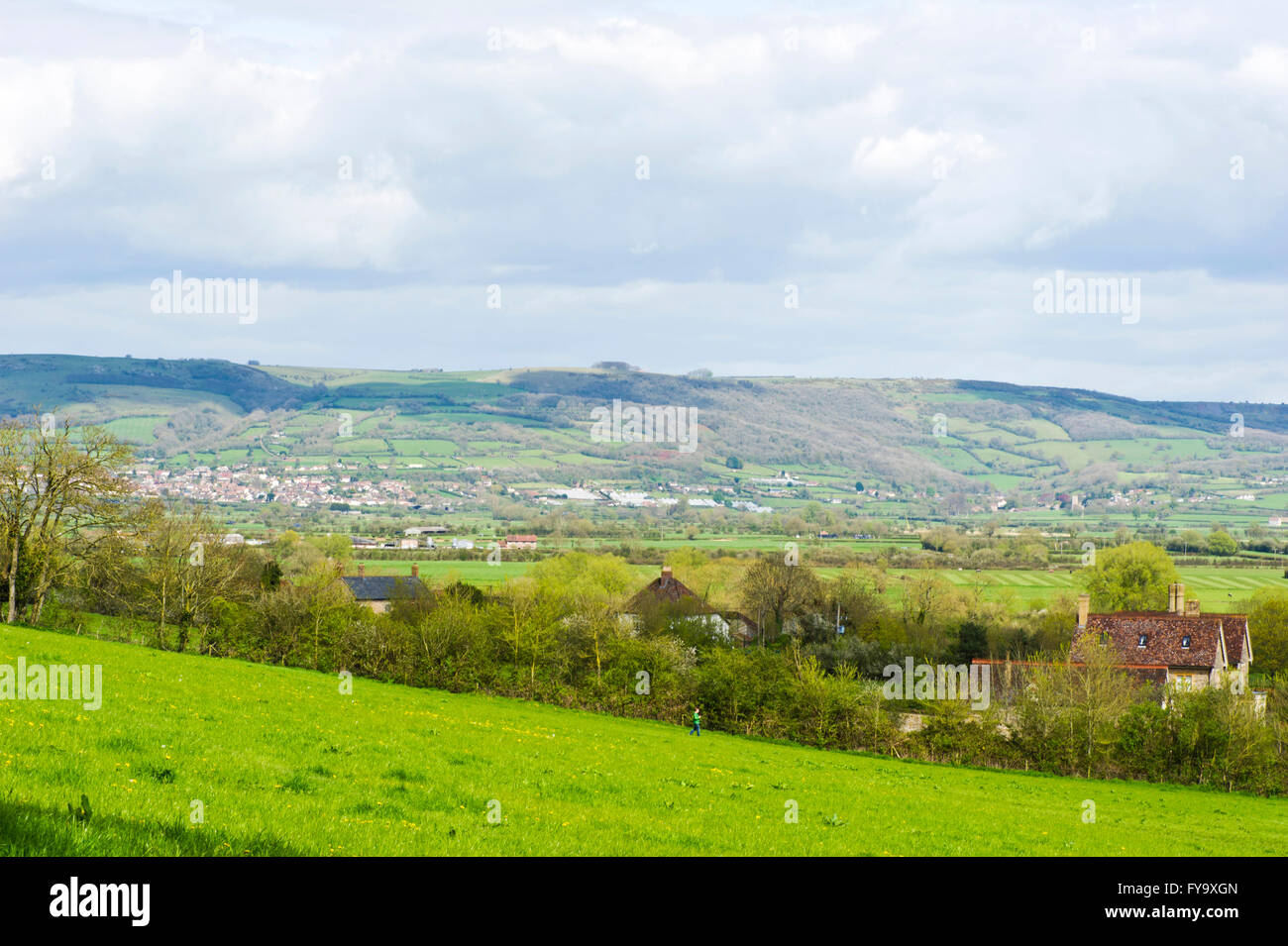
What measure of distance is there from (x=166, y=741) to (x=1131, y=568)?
388 feet

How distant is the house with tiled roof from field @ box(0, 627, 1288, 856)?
3816 centimetres

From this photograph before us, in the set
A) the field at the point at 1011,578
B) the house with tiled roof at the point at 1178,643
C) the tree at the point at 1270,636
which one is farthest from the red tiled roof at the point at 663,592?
the tree at the point at 1270,636

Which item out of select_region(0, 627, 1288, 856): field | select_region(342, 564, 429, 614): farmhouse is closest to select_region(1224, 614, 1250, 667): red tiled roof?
select_region(0, 627, 1288, 856): field

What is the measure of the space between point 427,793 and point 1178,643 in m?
74.4

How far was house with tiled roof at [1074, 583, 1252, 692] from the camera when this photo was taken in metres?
72.0

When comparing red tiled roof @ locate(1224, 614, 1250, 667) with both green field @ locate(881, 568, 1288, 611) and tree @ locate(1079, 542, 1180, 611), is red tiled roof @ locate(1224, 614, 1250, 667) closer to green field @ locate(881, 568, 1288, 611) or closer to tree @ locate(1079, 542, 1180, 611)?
tree @ locate(1079, 542, 1180, 611)

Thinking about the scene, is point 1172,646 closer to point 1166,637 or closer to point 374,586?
point 1166,637

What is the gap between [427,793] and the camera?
15094 mm

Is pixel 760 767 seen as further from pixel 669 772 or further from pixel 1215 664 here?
pixel 1215 664

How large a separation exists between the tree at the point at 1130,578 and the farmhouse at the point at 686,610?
145 ft

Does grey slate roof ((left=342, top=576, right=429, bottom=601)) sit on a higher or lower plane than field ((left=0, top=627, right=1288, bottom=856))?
lower

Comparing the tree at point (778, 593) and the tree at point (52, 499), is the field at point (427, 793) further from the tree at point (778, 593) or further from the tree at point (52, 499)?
the tree at point (778, 593)

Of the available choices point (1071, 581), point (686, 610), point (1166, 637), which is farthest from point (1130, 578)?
point (686, 610)
